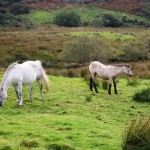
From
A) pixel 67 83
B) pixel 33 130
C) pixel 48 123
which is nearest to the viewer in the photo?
pixel 33 130

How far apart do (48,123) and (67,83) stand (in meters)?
10.5

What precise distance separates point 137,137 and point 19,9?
86.3m

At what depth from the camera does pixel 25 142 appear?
29.7ft

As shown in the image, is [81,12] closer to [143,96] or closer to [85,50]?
[85,50]

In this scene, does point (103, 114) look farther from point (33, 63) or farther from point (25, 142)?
point (25, 142)

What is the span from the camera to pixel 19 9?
91.8 metres

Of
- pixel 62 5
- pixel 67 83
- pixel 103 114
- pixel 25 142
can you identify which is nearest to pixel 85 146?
pixel 25 142

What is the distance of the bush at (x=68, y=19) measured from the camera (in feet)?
273

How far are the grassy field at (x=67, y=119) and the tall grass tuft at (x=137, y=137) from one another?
1.25ft

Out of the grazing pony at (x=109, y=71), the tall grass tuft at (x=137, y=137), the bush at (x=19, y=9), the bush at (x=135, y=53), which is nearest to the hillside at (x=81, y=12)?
the bush at (x=19, y=9)

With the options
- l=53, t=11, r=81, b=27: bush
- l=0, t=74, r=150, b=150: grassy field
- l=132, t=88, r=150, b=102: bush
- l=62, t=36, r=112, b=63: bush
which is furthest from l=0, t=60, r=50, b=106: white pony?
l=53, t=11, r=81, b=27: bush

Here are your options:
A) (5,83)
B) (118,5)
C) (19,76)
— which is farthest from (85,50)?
(118,5)

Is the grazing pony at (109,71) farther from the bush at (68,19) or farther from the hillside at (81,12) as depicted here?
the bush at (68,19)

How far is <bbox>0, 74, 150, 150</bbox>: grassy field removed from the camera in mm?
9414
